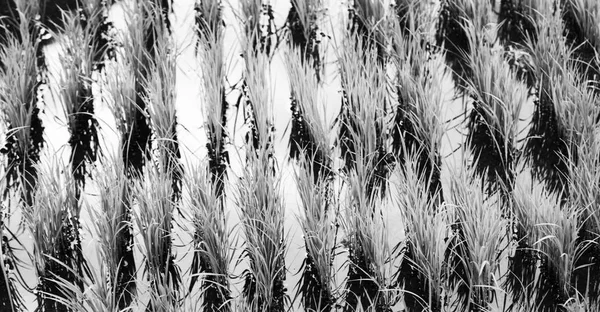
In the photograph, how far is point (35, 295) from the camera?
2.41 metres

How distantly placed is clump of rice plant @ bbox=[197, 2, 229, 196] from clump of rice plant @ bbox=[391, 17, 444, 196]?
561mm

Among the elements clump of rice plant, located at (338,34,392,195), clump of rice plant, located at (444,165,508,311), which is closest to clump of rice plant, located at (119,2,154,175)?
clump of rice plant, located at (338,34,392,195)

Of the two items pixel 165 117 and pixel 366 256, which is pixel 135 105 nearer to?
pixel 165 117

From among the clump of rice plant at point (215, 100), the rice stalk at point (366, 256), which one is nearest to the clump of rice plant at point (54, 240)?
the clump of rice plant at point (215, 100)

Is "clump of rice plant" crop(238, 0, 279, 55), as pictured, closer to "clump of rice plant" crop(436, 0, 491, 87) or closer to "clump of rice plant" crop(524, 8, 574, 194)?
"clump of rice plant" crop(436, 0, 491, 87)

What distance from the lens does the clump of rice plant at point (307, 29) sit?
3.13 meters

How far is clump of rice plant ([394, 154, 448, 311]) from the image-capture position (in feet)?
7.72

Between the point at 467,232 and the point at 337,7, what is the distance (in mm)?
1234

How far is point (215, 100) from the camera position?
2.80 metres

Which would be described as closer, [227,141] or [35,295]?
[35,295]

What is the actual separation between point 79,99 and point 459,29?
1.40 m

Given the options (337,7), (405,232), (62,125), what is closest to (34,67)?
(62,125)

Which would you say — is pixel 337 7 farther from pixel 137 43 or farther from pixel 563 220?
pixel 563 220

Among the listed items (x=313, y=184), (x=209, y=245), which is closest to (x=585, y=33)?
(x=313, y=184)
